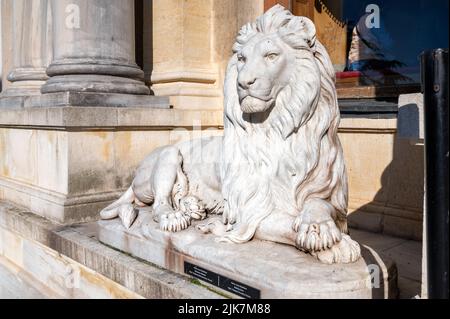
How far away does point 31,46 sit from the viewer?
22.1ft

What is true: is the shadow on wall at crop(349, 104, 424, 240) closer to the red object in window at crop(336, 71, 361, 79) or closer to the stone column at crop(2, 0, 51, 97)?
the red object in window at crop(336, 71, 361, 79)

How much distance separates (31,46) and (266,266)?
565cm

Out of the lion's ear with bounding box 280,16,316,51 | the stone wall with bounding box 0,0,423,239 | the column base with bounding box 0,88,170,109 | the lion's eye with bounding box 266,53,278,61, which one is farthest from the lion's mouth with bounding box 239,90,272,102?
the column base with bounding box 0,88,170,109

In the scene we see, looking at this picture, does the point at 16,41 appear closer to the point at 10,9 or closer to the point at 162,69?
the point at 10,9

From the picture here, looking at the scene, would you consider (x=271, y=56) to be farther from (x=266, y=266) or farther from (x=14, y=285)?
(x=14, y=285)

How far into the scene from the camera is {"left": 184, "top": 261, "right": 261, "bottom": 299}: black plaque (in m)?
2.57

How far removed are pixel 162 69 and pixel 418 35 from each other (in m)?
3.39

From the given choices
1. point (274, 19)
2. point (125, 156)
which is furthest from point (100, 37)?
point (274, 19)

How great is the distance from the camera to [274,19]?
3023 mm

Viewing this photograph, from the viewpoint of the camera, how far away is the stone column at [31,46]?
6.62 meters

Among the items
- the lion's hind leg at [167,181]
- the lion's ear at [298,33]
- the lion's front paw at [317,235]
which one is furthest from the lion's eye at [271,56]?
the lion's hind leg at [167,181]

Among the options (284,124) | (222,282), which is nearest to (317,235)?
(222,282)

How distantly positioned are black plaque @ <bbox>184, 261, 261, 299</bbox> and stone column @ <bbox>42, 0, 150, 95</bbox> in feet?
9.04
